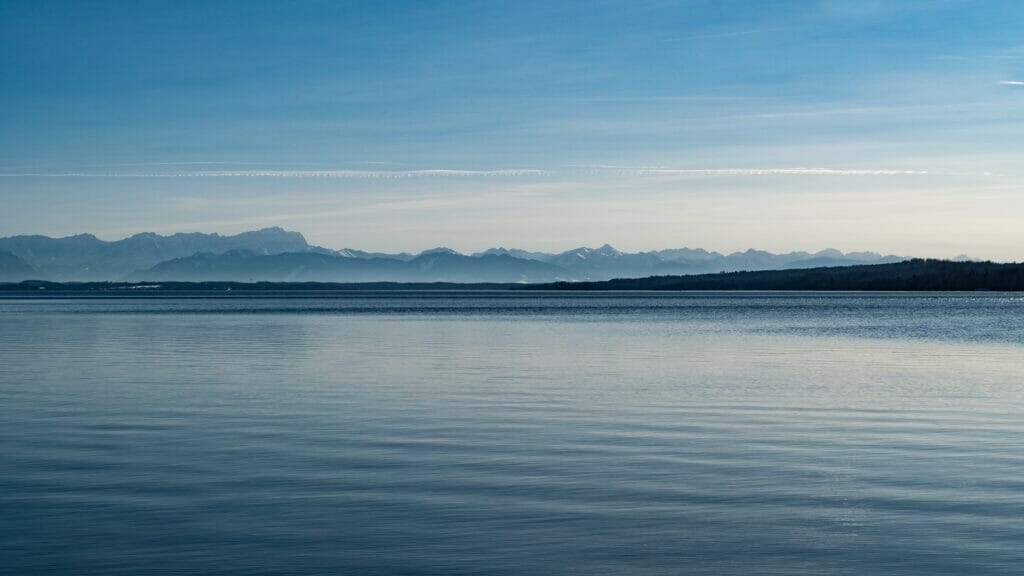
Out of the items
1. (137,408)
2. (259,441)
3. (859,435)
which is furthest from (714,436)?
(137,408)

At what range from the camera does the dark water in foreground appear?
997cm

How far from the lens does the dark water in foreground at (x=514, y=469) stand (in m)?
9.97

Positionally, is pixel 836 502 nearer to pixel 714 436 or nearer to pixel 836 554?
pixel 836 554

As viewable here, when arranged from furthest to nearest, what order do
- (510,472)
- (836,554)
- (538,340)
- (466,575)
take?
(538,340), (510,472), (836,554), (466,575)

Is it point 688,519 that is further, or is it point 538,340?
point 538,340

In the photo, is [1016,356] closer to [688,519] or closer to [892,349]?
[892,349]

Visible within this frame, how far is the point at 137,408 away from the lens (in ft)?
70.4

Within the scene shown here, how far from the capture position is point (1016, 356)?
34.5 metres

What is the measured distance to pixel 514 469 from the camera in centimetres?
1422

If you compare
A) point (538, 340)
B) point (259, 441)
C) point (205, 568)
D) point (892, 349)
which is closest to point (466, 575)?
point (205, 568)

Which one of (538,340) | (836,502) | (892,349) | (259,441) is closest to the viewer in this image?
(836,502)

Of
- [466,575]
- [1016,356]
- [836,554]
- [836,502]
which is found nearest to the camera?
[466,575]

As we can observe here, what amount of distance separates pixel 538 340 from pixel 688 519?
34.7 meters

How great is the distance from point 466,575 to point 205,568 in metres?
2.34
